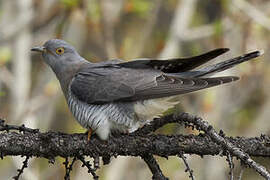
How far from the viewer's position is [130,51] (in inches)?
244

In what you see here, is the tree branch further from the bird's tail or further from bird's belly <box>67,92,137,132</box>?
the bird's tail

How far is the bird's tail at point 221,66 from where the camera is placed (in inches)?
121

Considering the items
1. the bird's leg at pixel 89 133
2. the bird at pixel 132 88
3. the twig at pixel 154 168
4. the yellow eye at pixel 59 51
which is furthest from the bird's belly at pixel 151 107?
the yellow eye at pixel 59 51

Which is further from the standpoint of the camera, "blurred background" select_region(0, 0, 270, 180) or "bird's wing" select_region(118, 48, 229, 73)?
"blurred background" select_region(0, 0, 270, 180)

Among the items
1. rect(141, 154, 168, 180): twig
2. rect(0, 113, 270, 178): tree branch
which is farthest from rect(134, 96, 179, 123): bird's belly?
rect(141, 154, 168, 180): twig

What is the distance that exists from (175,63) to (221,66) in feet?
0.97

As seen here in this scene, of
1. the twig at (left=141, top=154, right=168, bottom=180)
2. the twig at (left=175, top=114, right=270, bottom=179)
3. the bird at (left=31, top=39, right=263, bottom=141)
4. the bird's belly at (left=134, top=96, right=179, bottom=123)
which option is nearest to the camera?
the twig at (left=175, top=114, right=270, bottom=179)

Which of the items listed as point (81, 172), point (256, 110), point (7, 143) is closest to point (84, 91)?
point (7, 143)

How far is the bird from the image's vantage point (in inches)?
127

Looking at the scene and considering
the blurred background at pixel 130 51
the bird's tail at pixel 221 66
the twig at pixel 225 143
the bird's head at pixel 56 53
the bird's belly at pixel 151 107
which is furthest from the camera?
the blurred background at pixel 130 51

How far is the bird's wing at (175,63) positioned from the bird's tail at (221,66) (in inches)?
2.5

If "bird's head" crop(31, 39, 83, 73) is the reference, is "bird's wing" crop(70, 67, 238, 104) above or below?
below

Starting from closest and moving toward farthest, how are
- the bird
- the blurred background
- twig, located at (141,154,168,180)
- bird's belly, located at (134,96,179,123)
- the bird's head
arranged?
twig, located at (141,154,168,180) → the bird → bird's belly, located at (134,96,179,123) → the bird's head → the blurred background

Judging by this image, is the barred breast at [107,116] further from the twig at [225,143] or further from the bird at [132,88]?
the twig at [225,143]
